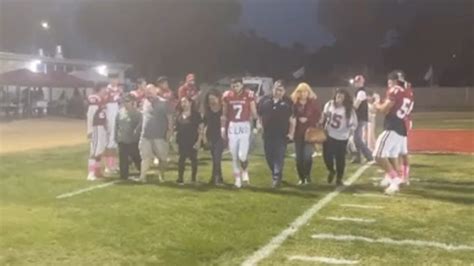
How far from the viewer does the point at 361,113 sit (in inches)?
611

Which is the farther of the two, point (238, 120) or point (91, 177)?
point (91, 177)

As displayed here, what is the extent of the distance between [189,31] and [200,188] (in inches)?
1830

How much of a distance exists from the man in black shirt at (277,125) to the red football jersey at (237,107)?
427 millimetres

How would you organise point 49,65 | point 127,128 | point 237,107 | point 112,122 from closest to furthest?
1. point 237,107
2. point 127,128
3. point 112,122
4. point 49,65

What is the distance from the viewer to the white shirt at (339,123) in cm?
1259

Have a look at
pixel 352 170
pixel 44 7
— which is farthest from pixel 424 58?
pixel 352 170

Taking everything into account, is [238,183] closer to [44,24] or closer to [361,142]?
[361,142]

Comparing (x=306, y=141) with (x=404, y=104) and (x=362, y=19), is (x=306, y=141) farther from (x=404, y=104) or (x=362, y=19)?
(x=362, y=19)

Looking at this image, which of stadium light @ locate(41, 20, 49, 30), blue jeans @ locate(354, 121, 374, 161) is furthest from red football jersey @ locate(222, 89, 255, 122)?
stadium light @ locate(41, 20, 49, 30)

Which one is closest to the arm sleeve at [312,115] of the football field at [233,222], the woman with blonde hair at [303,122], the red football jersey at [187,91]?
the woman with blonde hair at [303,122]

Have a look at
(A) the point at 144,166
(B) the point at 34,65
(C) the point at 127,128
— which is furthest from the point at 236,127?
(B) the point at 34,65

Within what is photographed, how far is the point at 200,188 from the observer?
12.2 meters

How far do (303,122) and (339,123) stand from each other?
24.9 inches

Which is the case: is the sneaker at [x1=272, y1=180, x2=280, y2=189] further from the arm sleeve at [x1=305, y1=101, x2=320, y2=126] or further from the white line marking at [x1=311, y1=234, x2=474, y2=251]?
the white line marking at [x1=311, y1=234, x2=474, y2=251]
